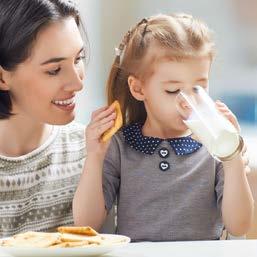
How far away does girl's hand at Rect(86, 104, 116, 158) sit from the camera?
1.40 metres

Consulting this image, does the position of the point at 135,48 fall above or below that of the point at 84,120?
above

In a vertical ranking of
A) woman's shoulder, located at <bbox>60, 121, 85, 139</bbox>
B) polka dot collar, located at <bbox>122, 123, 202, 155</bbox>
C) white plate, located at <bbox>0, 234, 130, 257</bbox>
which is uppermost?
woman's shoulder, located at <bbox>60, 121, 85, 139</bbox>

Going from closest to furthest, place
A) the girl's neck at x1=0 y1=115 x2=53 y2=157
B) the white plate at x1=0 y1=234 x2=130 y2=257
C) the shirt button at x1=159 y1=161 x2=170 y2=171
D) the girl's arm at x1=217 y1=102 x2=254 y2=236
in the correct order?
the white plate at x1=0 y1=234 x2=130 y2=257, the girl's arm at x1=217 y1=102 x2=254 y2=236, the shirt button at x1=159 y1=161 x2=170 y2=171, the girl's neck at x1=0 y1=115 x2=53 y2=157

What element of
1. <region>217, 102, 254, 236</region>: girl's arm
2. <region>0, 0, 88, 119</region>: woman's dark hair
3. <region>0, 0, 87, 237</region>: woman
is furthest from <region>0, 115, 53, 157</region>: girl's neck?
<region>217, 102, 254, 236</region>: girl's arm

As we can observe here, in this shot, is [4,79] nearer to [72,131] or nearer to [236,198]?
[72,131]

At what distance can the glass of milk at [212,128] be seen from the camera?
3.35 feet

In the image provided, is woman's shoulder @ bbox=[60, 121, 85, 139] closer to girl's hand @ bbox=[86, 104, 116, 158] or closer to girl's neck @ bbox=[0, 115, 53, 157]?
girl's neck @ bbox=[0, 115, 53, 157]

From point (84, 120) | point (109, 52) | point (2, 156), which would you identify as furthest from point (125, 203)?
point (109, 52)

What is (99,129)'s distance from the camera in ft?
4.63

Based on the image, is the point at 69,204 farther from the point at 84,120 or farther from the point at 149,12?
the point at 149,12

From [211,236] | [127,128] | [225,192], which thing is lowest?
[211,236]

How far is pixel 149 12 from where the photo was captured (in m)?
2.27

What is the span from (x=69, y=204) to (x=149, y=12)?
0.92 meters

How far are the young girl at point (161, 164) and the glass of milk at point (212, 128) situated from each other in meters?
0.21
